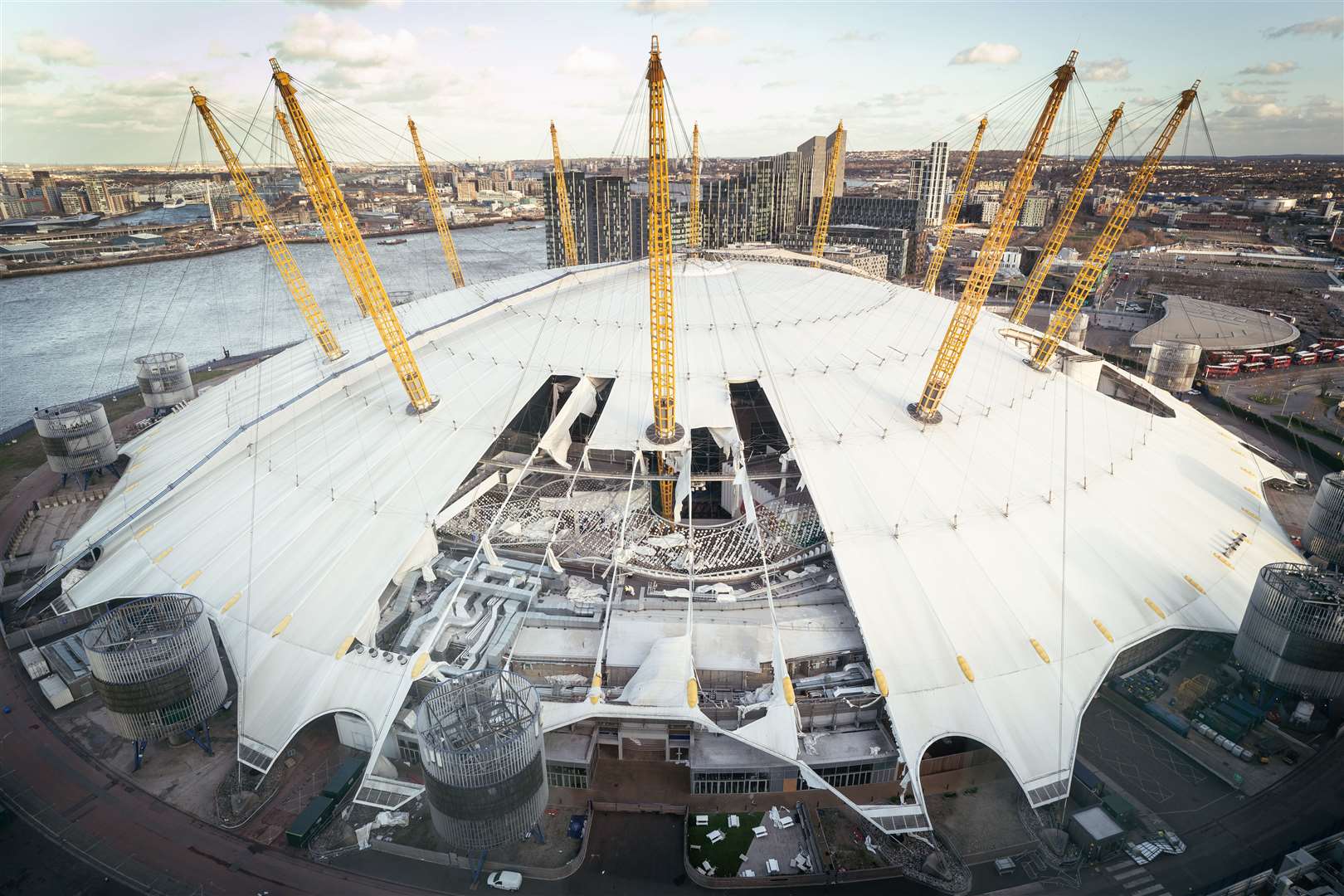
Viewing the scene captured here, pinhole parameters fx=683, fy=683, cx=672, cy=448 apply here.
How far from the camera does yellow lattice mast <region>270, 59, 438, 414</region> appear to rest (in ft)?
105

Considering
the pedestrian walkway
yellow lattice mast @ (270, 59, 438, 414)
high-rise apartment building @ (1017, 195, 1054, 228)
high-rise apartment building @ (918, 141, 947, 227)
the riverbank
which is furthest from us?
high-rise apartment building @ (918, 141, 947, 227)

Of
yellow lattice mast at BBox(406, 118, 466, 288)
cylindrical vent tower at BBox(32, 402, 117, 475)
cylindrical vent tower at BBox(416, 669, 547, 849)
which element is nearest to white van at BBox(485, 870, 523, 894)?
cylindrical vent tower at BBox(416, 669, 547, 849)

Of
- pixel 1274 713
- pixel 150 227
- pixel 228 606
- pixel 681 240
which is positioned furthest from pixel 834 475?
pixel 150 227

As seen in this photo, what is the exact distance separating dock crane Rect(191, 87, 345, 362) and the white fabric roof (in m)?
1.91

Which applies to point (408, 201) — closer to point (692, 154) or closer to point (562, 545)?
point (692, 154)

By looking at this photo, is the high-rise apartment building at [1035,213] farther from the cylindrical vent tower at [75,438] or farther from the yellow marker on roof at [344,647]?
the yellow marker on roof at [344,647]

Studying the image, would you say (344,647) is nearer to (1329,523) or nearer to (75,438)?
(75,438)

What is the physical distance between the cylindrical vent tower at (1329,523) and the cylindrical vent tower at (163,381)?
256ft

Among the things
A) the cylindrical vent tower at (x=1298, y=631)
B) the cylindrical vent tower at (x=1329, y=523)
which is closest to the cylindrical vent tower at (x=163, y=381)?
the cylindrical vent tower at (x=1298, y=631)

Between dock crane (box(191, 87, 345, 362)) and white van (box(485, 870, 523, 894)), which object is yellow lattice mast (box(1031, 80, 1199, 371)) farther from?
dock crane (box(191, 87, 345, 362))

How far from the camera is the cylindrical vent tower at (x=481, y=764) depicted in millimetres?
20016

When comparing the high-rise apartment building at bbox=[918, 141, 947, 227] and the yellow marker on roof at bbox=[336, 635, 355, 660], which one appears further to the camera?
the high-rise apartment building at bbox=[918, 141, 947, 227]

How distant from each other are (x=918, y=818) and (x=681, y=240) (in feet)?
353

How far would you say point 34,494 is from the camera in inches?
1841
